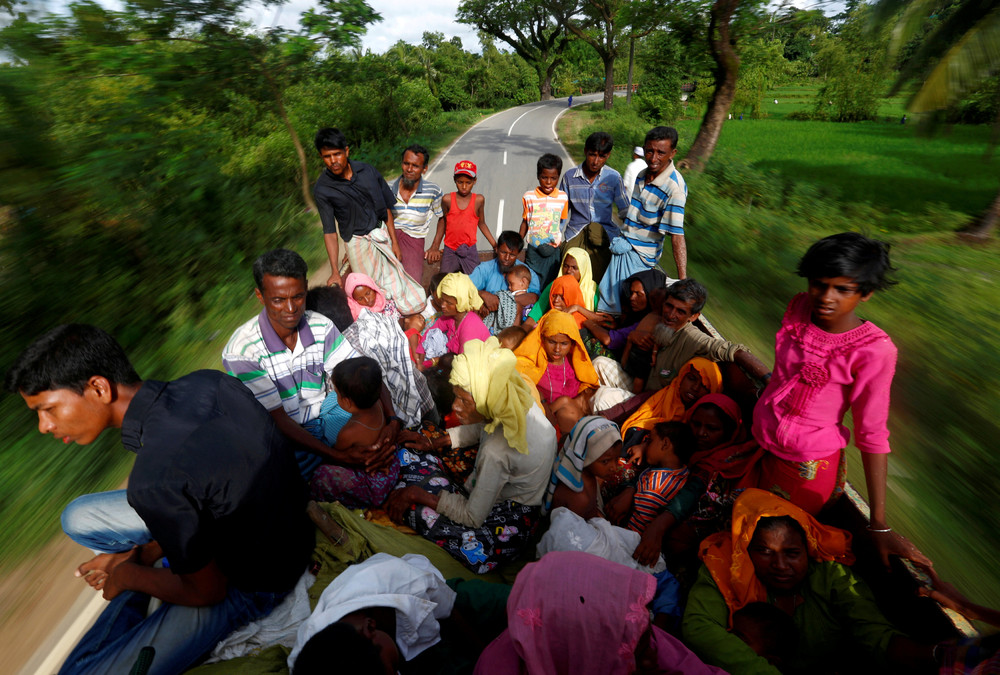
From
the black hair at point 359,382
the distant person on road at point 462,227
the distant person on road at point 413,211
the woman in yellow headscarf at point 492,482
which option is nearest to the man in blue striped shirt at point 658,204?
the distant person on road at point 462,227

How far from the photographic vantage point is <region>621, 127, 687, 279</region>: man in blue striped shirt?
13.3ft

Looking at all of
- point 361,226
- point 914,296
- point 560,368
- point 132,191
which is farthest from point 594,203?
point 132,191

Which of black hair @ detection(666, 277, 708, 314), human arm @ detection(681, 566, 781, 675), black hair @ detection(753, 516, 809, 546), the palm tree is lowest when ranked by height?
human arm @ detection(681, 566, 781, 675)

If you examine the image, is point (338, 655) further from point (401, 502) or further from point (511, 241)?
point (511, 241)

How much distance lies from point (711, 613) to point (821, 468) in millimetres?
856

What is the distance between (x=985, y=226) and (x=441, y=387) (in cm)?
Answer: 1156

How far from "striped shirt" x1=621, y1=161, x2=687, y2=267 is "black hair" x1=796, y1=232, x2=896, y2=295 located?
2.15 m

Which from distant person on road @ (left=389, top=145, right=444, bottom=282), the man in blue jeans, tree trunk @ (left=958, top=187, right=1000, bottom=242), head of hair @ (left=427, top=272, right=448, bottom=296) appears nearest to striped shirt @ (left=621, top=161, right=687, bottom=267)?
head of hair @ (left=427, top=272, right=448, bottom=296)

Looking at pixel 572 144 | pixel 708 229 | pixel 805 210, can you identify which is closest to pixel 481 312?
pixel 708 229

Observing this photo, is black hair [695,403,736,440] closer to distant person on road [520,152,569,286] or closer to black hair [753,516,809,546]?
black hair [753,516,809,546]

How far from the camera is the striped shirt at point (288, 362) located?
2.79 meters

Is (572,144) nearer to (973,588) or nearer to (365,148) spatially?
(365,148)

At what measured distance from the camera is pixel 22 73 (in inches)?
229

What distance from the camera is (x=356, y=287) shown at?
3928 mm
